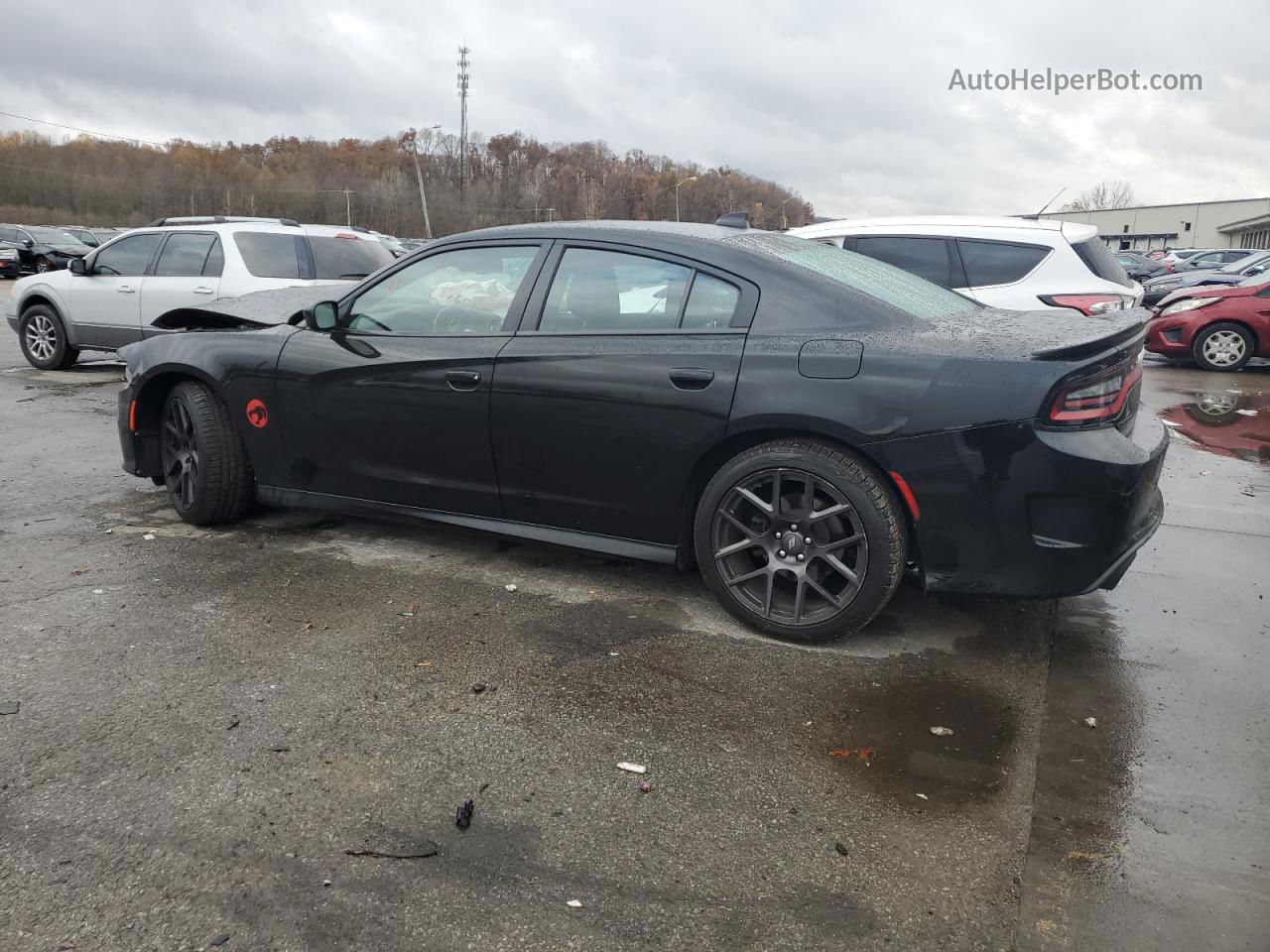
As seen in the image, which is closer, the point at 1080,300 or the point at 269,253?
the point at 1080,300

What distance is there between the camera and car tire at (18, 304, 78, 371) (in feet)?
35.6

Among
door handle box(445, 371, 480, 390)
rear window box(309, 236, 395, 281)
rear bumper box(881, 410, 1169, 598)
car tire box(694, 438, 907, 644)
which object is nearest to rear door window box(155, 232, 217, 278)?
rear window box(309, 236, 395, 281)

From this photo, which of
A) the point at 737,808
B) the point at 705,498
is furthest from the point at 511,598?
the point at 737,808

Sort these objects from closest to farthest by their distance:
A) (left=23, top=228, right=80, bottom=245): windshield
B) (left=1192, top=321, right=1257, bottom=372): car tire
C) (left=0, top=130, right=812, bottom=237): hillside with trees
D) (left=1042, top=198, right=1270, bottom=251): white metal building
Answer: (left=1192, top=321, right=1257, bottom=372): car tire, (left=23, top=228, right=80, bottom=245): windshield, (left=0, top=130, right=812, bottom=237): hillside with trees, (left=1042, top=198, right=1270, bottom=251): white metal building

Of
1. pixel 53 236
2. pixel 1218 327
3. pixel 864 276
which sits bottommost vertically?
pixel 1218 327

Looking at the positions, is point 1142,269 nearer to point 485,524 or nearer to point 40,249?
point 485,524

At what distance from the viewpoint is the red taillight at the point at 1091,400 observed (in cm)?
335

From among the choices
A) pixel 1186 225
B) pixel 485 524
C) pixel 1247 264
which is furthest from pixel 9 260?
pixel 1186 225

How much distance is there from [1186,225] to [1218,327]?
8459 centimetres

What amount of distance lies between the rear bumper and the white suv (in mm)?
7223

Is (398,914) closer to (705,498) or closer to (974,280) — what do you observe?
(705,498)

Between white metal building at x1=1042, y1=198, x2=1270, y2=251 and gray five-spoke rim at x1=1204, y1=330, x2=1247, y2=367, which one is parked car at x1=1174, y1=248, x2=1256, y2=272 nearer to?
gray five-spoke rim at x1=1204, y1=330, x2=1247, y2=367

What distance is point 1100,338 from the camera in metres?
3.46

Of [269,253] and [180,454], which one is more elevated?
[269,253]
